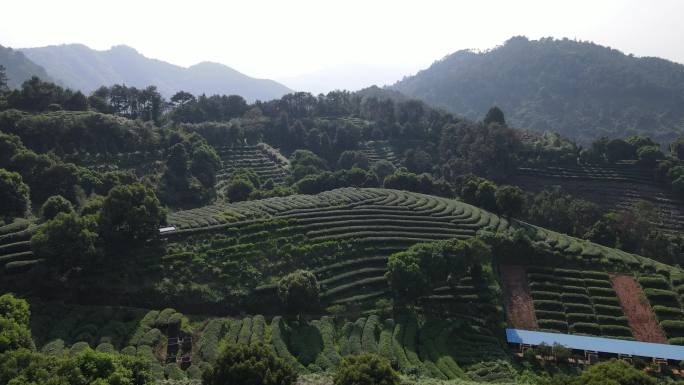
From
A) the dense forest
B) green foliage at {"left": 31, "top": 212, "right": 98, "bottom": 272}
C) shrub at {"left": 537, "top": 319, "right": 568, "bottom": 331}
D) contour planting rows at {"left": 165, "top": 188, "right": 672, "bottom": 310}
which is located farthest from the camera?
contour planting rows at {"left": 165, "top": 188, "right": 672, "bottom": 310}

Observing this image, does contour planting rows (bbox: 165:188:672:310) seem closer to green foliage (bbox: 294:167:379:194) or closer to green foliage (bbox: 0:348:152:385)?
green foliage (bbox: 294:167:379:194)

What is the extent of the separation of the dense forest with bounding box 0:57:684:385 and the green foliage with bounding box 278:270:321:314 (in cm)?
21

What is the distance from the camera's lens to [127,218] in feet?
152

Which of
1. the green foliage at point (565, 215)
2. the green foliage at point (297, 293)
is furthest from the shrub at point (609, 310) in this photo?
the green foliage at point (297, 293)

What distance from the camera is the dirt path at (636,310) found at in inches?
1668

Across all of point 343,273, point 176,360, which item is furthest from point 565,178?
point 176,360

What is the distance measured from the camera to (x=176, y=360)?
3472 centimetres

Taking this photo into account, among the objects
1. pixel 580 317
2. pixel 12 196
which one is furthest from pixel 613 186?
pixel 12 196

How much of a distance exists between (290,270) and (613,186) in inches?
2553

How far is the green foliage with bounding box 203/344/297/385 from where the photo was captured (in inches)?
920

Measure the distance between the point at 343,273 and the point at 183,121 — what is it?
76.6 metres

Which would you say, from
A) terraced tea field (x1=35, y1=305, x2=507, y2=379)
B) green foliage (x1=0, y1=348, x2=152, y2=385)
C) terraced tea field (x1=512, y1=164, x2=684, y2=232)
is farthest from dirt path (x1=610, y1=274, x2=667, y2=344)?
green foliage (x1=0, y1=348, x2=152, y2=385)

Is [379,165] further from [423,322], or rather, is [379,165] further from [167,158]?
[423,322]

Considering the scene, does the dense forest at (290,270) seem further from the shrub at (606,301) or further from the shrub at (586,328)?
the shrub at (606,301)
